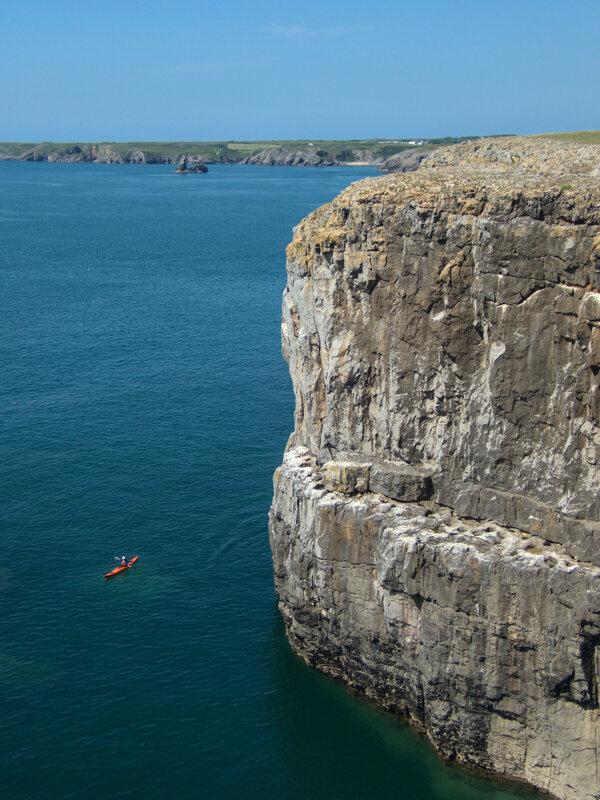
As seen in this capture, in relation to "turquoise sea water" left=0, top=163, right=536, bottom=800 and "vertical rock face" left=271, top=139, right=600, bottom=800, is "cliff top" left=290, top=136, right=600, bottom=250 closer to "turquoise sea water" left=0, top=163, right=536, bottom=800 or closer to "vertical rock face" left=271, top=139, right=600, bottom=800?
"vertical rock face" left=271, top=139, right=600, bottom=800

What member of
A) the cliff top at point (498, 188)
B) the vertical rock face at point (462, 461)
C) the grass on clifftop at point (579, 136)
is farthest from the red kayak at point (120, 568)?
the grass on clifftop at point (579, 136)

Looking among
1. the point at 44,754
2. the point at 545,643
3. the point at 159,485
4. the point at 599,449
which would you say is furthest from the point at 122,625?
the point at 599,449

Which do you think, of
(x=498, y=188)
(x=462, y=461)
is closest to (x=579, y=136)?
(x=498, y=188)

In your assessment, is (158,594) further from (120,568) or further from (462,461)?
(462,461)

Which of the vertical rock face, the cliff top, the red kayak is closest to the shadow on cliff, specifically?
the vertical rock face

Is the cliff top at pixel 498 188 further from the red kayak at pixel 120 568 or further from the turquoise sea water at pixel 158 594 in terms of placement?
the red kayak at pixel 120 568

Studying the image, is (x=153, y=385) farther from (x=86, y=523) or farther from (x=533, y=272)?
(x=533, y=272)
